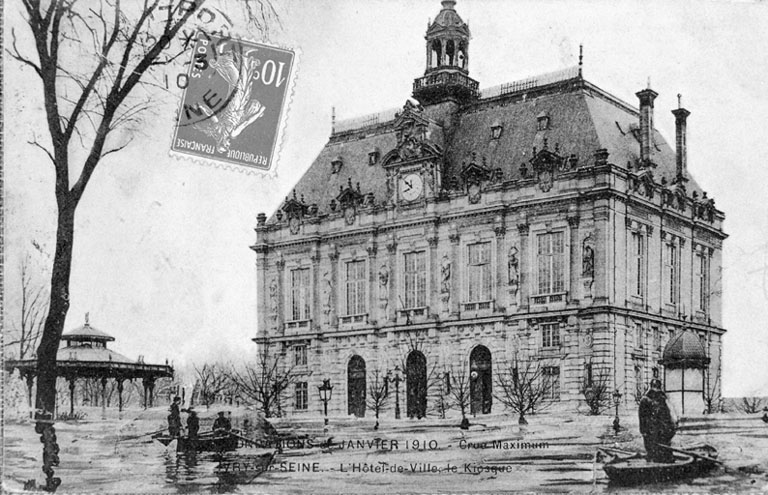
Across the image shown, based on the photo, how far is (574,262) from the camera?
67.7 feet

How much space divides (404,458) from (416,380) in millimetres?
2517

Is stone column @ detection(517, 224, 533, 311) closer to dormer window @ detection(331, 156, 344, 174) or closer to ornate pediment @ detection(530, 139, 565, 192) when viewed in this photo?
ornate pediment @ detection(530, 139, 565, 192)

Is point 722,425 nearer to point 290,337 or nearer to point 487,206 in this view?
point 487,206

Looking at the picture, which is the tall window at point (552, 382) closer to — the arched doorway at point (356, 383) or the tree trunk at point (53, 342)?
the arched doorway at point (356, 383)

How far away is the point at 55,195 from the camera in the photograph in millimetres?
19641

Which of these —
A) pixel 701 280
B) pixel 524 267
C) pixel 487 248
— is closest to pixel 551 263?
pixel 524 267

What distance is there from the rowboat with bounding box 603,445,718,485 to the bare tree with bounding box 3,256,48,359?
32.9ft

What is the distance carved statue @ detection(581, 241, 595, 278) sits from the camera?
20.4 m

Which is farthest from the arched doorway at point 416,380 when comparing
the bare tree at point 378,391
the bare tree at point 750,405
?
the bare tree at point 750,405

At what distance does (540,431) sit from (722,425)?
10.0 feet

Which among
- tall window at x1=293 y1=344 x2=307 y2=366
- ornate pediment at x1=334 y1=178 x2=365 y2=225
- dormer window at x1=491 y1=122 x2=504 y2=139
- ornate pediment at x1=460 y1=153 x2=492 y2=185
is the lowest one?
tall window at x1=293 y1=344 x2=307 y2=366

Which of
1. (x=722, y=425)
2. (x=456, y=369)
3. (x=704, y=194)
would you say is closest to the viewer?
(x=722, y=425)

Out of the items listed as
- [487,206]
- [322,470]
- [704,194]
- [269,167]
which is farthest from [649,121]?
[322,470]

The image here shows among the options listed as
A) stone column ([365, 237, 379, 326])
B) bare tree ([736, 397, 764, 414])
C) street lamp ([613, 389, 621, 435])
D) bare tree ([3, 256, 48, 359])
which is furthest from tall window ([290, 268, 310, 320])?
bare tree ([736, 397, 764, 414])
